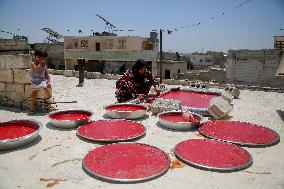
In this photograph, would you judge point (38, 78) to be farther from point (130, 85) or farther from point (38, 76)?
point (130, 85)

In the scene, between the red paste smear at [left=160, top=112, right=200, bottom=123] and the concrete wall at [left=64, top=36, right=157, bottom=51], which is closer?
the red paste smear at [left=160, top=112, right=200, bottom=123]

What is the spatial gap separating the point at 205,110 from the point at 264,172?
2325 millimetres

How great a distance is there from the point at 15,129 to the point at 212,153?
2.81m

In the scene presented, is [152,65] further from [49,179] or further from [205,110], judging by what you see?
[49,179]

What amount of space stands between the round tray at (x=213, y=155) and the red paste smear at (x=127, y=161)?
30 centimetres

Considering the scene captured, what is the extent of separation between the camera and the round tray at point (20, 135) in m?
3.03

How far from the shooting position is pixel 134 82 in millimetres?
5984

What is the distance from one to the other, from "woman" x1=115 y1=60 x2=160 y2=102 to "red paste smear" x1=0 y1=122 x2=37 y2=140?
2.58m

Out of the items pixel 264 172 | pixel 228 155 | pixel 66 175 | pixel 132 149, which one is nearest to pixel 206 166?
pixel 228 155

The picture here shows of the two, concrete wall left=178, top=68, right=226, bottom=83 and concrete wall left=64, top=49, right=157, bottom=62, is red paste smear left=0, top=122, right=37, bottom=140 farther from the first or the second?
concrete wall left=178, top=68, right=226, bottom=83

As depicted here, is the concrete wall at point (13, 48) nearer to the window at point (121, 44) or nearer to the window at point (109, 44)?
the window at point (121, 44)

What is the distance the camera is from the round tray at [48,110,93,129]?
3.92 metres

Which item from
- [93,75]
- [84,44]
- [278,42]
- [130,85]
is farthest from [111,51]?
[130,85]

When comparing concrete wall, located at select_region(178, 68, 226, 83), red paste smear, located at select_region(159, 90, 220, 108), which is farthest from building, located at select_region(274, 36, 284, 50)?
red paste smear, located at select_region(159, 90, 220, 108)
